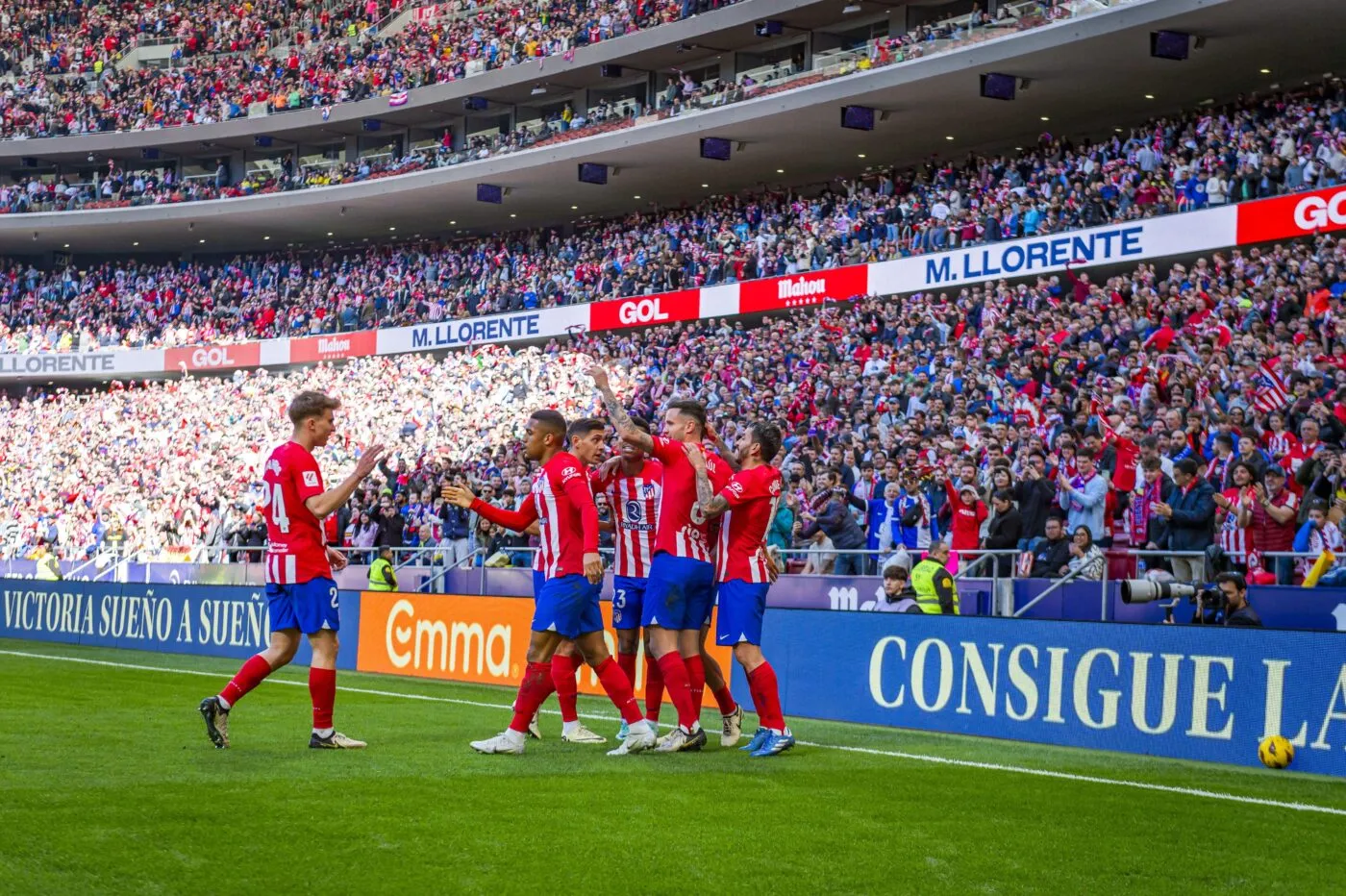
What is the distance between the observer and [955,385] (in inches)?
922

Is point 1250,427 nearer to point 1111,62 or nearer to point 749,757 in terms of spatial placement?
point 749,757

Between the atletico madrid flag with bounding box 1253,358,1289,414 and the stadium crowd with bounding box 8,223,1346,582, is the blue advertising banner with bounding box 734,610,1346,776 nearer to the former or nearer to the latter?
the stadium crowd with bounding box 8,223,1346,582

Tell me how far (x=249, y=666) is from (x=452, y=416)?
2634 centimetres

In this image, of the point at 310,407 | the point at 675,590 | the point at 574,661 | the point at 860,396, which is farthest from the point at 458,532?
the point at 675,590

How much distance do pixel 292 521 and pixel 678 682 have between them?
8.74 ft

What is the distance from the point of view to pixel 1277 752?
9844 mm

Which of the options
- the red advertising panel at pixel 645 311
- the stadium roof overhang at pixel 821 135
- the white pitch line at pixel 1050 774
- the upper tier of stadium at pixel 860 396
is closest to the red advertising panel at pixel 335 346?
the upper tier of stadium at pixel 860 396

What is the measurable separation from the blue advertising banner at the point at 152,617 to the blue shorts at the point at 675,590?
428 inches

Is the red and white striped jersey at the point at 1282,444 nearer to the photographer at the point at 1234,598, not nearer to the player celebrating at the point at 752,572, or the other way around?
the photographer at the point at 1234,598

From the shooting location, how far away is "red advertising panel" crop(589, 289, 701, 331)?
3700cm

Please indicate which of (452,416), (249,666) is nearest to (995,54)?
(452,416)

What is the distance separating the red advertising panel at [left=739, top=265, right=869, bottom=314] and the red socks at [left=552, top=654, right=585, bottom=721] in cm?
2276

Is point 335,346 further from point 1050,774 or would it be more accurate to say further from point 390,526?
point 1050,774

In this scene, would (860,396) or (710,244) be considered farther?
(710,244)
